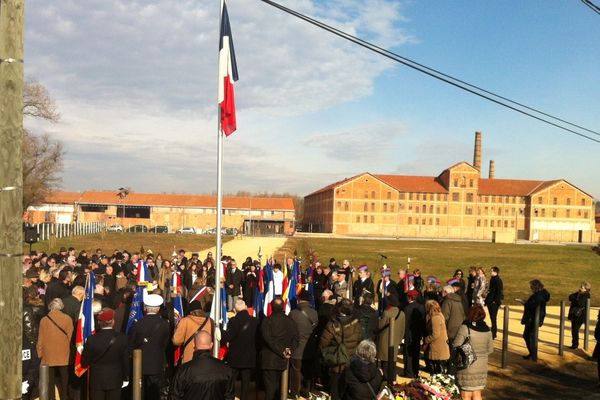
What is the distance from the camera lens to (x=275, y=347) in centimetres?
794

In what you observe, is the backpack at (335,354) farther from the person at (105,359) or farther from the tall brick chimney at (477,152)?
the tall brick chimney at (477,152)

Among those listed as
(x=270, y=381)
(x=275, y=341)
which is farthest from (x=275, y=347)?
(x=270, y=381)

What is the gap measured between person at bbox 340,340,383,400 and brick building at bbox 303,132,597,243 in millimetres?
92816

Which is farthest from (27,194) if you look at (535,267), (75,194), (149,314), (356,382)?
(75,194)

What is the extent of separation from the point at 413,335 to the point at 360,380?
513cm

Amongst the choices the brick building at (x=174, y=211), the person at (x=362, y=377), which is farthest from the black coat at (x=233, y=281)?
the brick building at (x=174, y=211)

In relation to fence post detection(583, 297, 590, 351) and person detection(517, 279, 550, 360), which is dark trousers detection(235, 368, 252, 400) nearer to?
person detection(517, 279, 550, 360)

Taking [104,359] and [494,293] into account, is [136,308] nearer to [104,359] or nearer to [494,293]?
[104,359]

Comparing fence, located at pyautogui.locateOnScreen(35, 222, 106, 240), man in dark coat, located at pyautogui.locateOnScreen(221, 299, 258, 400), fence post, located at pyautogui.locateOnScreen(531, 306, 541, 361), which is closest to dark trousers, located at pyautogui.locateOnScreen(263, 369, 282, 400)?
man in dark coat, located at pyautogui.locateOnScreen(221, 299, 258, 400)

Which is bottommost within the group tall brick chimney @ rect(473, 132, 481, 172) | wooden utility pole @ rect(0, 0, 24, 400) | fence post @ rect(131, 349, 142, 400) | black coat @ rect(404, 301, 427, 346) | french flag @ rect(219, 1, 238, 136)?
black coat @ rect(404, 301, 427, 346)

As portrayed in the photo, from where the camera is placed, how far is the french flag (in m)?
8.05

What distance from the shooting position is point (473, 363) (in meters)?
7.34

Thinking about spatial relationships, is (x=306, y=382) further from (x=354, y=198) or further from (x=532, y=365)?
(x=354, y=198)

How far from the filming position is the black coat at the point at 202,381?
16.7 feet
